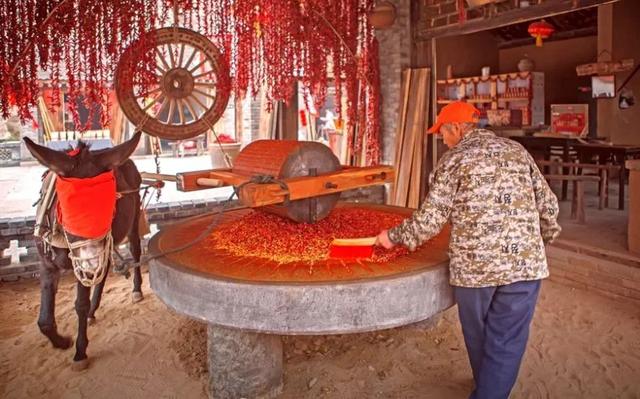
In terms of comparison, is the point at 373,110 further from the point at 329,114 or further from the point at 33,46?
the point at 329,114

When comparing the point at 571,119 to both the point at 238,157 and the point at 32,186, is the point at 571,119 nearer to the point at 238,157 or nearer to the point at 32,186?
the point at 238,157

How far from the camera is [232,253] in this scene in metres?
3.23

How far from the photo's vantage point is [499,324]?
2775mm

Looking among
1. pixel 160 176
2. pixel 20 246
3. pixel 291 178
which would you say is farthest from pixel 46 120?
pixel 291 178

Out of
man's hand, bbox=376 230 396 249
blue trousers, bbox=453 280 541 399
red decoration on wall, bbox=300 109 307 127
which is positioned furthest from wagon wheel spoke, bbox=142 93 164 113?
red decoration on wall, bbox=300 109 307 127

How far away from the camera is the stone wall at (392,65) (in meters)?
7.11

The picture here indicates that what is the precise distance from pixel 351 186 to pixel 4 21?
3626 mm

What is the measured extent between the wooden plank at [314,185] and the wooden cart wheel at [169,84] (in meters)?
1.87

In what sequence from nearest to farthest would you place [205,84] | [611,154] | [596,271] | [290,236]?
[290,236] < [205,84] < [596,271] < [611,154]

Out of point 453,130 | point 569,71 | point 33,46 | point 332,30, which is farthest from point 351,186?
point 569,71

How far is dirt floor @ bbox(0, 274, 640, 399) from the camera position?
3.34 metres

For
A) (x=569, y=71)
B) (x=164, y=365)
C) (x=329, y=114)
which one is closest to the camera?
(x=164, y=365)

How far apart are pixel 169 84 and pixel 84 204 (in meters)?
1.86

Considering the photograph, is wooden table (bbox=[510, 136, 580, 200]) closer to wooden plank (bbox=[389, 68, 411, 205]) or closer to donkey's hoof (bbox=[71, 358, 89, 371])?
wooden plank (bbox=[389, 68, 411, 205])
